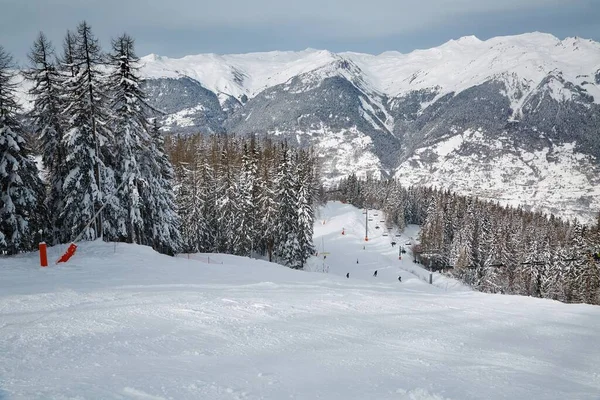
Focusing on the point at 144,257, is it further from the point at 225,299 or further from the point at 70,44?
the point at 70,44

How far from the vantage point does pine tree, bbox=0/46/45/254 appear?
18797 millimetres

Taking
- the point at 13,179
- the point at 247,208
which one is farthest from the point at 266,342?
the point at 247,208

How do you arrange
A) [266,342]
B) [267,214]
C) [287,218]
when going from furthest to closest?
1. [267,214]
2. [287,218]
3. [266,342]

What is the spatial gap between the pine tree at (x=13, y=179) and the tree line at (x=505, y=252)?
34460 mm

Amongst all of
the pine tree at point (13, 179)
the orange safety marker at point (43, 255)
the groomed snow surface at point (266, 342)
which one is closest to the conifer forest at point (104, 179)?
the pine tree at point (13, 179)

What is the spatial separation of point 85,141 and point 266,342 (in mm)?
20740

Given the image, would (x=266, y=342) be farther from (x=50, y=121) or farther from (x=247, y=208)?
(x=247, y=208)

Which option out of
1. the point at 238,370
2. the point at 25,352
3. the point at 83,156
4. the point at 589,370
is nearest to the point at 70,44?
the point at 83,156

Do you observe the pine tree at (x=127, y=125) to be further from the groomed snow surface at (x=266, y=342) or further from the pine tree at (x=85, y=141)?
the groomed snow surface at (x=266, y=342)

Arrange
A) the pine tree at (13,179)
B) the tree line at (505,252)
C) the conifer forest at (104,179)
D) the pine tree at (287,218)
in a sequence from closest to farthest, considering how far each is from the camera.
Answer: the pine tree at (13,179) → the conifer forest at (104,179) → the tree line at (505,252) → the pine tree at (287,218)

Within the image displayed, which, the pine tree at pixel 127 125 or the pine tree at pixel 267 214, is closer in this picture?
the pine tree at pixel 127 125

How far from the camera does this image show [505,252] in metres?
65.1

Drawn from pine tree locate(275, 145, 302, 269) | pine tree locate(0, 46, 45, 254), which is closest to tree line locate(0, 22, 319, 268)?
pine tree locate(0, 46, 45, 254)

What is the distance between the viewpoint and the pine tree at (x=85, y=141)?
20594mm
